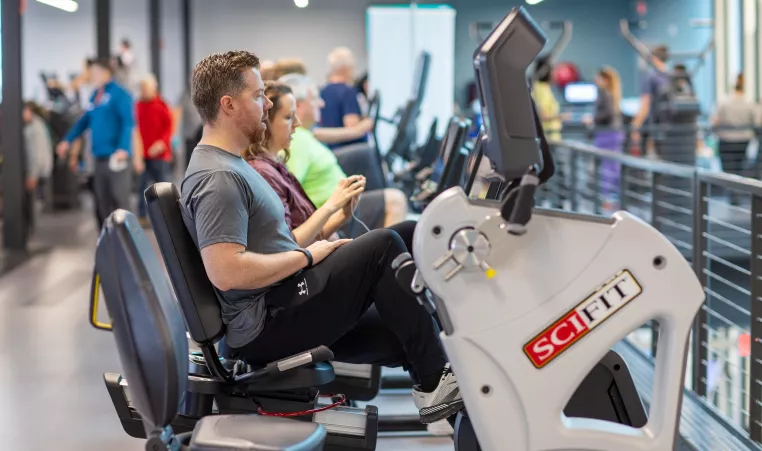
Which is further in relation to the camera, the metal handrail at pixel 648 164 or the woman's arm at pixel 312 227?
the metal handrail at pixel 648 164

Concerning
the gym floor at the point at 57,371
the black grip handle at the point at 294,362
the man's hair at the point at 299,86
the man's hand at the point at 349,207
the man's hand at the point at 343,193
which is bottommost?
the gym floor at the point at 57,371

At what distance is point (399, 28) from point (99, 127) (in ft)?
9.81

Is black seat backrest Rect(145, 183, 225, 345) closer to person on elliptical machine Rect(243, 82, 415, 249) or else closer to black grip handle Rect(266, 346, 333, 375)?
black grip handle Rect(266, 346, 333, 375)

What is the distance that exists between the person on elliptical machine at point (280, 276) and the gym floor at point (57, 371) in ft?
3.23

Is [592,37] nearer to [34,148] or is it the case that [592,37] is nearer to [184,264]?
[34,148]

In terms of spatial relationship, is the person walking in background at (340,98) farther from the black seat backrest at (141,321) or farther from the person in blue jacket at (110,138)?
the black seat backrest at (141,321)

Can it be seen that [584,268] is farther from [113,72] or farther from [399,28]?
[399,28]

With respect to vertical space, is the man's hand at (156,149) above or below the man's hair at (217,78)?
below

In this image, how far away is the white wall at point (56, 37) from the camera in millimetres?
20188

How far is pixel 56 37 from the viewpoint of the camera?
20219 mm

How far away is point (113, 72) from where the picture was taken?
312 inches

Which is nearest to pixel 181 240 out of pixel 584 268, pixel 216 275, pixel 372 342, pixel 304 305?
pixel 216 275

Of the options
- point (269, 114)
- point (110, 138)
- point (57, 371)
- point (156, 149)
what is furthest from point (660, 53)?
point (269, 114)

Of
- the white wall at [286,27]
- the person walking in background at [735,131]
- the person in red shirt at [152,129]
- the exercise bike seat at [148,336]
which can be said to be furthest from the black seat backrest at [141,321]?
the white wall at [286,27]
